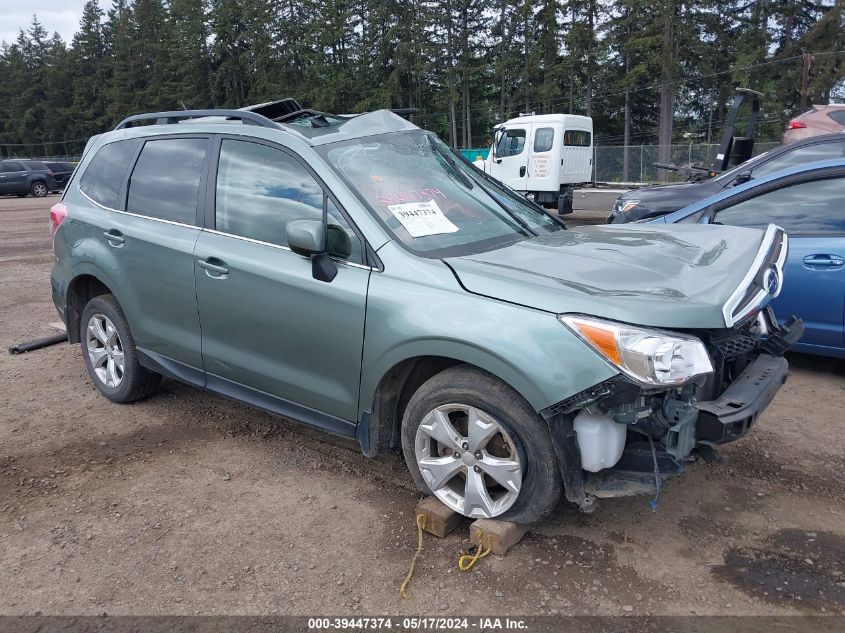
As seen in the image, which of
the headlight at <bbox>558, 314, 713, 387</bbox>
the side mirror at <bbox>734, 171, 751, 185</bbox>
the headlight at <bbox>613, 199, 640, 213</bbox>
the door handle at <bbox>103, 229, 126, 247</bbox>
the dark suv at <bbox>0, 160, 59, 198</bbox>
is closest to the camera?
the headlight at <bbox>558, 314, 713, 387</bbox>

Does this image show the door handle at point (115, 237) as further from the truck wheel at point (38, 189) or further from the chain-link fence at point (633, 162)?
the chain-link fence at point (633, 162)

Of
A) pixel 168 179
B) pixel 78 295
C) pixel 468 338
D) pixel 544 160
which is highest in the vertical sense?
pixel 544 160

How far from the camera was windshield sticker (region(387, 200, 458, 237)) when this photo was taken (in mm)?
3369

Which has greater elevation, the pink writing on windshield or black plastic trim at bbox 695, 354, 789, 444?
the pink writing on windshield

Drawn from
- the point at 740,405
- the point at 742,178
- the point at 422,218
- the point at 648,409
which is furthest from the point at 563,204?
the point at 648,409

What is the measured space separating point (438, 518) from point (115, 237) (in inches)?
110

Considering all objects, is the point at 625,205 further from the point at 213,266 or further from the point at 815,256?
the point at 213,266

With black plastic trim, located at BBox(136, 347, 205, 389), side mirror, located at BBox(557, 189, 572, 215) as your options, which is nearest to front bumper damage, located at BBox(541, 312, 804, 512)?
black plastic trim, located at BBox(136, 347, 205, 389)

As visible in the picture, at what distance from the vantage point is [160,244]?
407cm

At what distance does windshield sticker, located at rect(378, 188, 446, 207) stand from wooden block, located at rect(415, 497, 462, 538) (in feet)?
4.90

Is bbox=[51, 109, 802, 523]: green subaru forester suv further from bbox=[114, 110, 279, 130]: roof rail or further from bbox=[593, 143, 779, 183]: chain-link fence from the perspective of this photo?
bbox=[593, 143, 779, 183]: chain-link fence

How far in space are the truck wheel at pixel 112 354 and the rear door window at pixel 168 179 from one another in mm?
771

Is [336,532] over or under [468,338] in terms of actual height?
under

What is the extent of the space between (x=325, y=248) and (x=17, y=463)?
2402 mm
